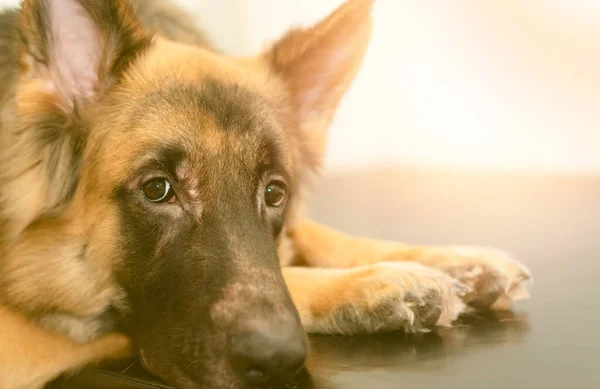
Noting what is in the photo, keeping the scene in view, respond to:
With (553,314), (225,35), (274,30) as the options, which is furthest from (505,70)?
(553,314)

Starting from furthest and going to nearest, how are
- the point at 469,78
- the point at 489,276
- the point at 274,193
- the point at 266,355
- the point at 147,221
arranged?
the point at 469,78, the point at 489,276, the point at 274,193, the point at 147,221, the point at 266,355

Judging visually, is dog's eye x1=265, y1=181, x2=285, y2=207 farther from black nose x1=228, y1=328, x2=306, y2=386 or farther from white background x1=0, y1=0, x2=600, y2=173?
white background x1=0, y1=0, x2=600, y2=173

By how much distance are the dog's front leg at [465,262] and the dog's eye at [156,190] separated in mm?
883

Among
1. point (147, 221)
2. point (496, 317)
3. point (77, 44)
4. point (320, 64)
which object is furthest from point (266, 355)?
point (320, 64)

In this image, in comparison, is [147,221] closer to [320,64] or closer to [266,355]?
[266,355]

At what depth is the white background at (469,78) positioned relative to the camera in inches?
168

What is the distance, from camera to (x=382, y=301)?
1.59 meters

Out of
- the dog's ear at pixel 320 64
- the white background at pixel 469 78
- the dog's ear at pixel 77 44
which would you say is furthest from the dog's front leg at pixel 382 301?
the white background at pixel 469 78

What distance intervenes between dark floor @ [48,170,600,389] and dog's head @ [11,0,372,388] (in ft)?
0.62

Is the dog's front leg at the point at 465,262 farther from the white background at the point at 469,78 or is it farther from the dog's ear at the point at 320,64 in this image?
the white background at the point at 469,78

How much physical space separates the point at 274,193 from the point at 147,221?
0.37 m

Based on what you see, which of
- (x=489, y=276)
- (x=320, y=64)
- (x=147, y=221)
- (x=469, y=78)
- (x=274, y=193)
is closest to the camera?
(x=147, y=221)

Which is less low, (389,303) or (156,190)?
(156,190)

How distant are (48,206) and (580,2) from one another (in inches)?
151
